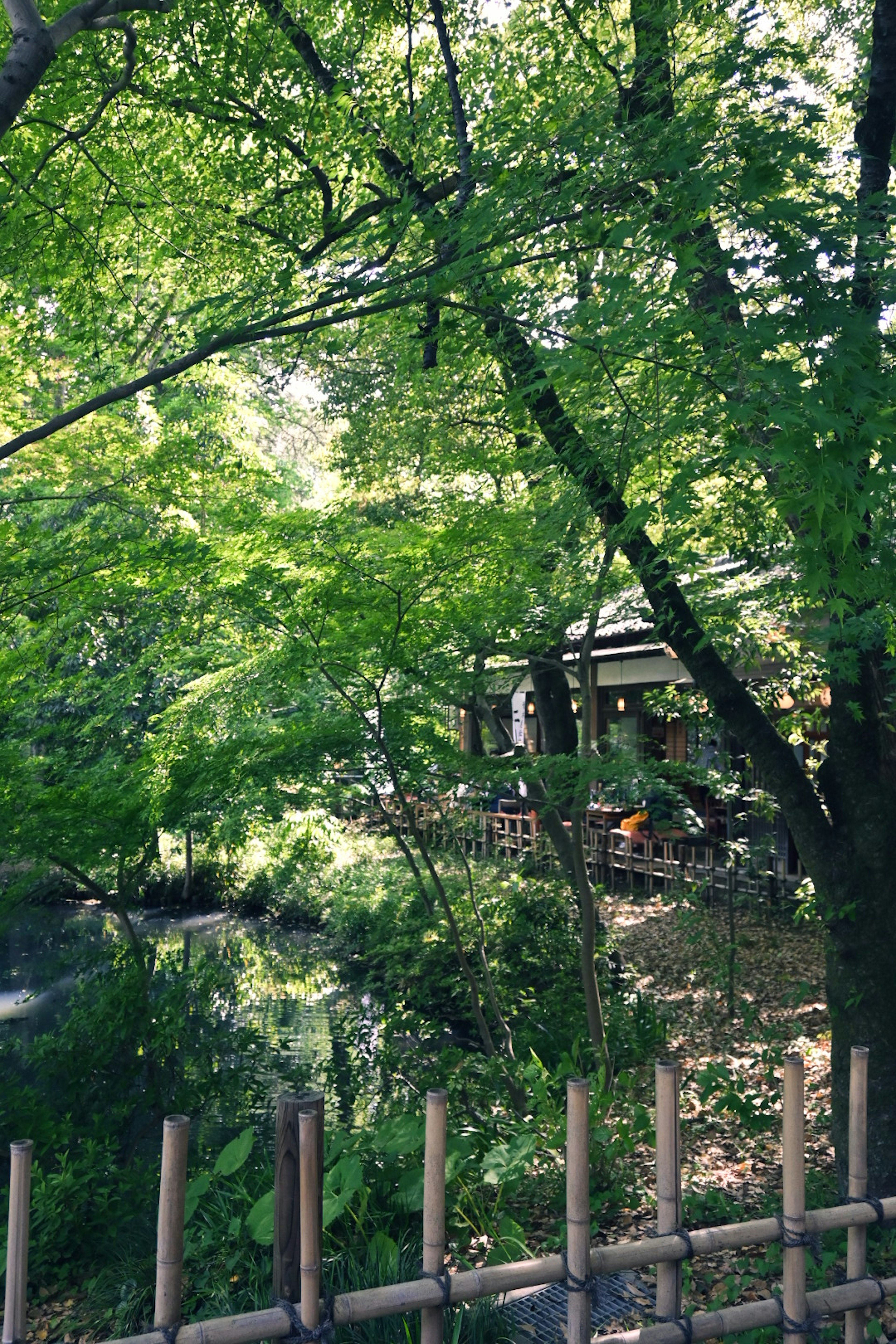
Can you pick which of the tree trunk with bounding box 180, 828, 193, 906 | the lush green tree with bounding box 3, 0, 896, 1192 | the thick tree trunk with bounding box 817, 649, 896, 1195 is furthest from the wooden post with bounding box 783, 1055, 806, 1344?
the tree trunk with bounding box 180, 828, 193, 906

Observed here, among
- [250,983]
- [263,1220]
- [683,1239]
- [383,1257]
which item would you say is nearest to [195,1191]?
[263,1220]

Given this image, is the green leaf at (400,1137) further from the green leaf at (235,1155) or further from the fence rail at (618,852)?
the fence rail at (618,852)

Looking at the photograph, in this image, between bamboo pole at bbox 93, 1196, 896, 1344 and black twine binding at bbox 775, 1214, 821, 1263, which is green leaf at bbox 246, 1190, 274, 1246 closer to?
bamboo pole at bbox 93, 1196, 896, 1344

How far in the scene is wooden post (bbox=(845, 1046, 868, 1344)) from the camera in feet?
10.2

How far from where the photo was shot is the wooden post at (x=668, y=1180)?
9.41ft

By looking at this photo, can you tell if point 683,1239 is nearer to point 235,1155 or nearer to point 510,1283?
point 510,1283

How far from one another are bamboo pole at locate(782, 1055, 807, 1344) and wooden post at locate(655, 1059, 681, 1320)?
30 centimetres

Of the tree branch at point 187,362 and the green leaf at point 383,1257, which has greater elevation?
the tree branch at point 187,362

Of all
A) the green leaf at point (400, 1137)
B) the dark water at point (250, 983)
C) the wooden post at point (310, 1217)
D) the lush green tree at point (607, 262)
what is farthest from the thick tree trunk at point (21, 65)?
the dark water at point (250, 983)

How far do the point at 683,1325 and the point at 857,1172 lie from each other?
0.73 m

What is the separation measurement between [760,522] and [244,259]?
13.9 ft

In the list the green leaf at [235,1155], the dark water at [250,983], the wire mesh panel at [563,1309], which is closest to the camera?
the wire mesh panel at [563,1309]

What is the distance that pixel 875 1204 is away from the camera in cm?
310

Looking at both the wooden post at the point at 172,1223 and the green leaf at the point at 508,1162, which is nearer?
the wooden post at the point at 172,1223
